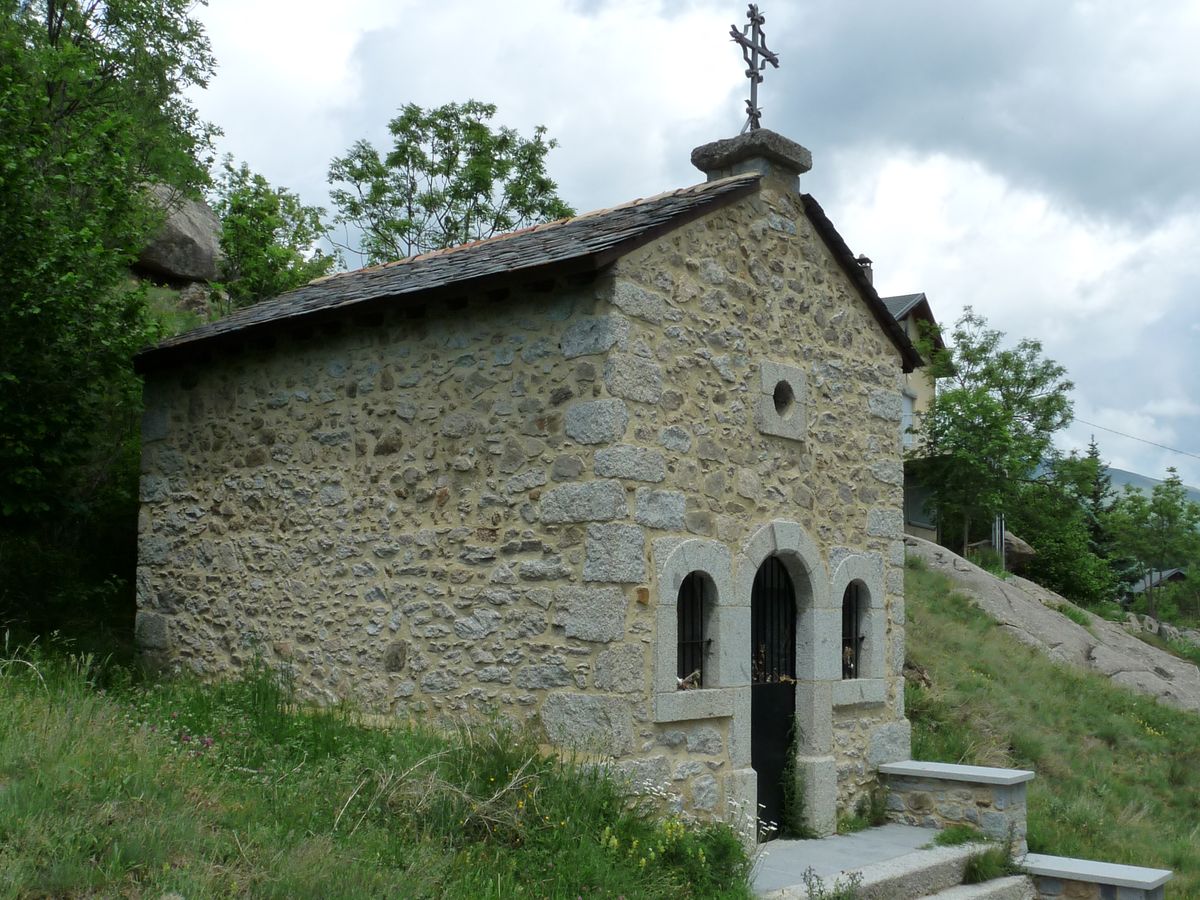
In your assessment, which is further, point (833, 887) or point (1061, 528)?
point (1061, 528)

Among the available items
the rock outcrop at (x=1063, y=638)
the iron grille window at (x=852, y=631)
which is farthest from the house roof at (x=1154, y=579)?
the iron grille window at (x=852, y=631)

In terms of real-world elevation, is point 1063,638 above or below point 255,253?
below

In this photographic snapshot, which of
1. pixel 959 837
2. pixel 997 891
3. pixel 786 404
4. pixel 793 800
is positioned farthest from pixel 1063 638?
pixel 786 404

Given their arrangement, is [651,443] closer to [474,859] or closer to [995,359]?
[474,859]

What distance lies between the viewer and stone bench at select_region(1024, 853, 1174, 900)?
26.6ft

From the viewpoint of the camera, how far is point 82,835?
473 cm

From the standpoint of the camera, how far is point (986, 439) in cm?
2555

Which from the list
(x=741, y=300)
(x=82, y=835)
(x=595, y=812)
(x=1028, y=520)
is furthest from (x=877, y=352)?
(x=1028, y=520)

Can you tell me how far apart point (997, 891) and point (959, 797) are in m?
0.99

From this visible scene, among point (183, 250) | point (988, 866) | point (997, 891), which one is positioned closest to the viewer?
point (997, 891)

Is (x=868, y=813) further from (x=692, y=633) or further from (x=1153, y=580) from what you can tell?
(x=1153, y=580)

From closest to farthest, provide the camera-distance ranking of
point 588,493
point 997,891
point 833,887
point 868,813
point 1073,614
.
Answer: point 833,887 → point 588,493 → point 997,891 → point 868,813 → point 1073,614

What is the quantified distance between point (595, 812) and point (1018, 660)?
9973 mm

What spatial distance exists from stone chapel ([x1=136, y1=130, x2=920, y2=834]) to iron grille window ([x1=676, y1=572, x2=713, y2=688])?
0.7 inches
